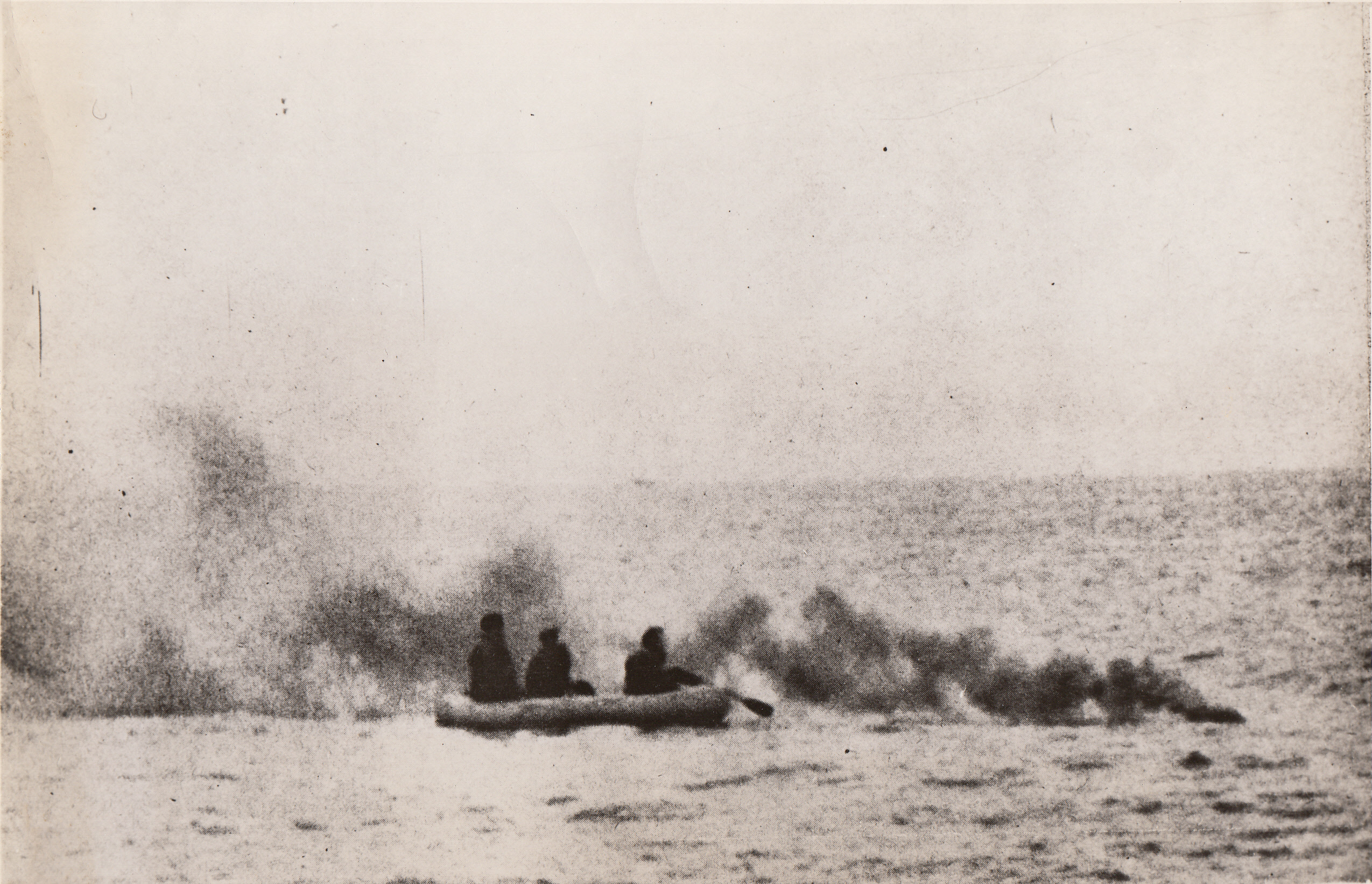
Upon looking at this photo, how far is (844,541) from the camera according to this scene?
7.01 ft

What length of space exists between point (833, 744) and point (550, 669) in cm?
76

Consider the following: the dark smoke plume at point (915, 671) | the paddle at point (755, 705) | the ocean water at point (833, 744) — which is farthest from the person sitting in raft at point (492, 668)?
the paddle at point (755, 705)

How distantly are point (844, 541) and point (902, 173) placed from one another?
98 cm

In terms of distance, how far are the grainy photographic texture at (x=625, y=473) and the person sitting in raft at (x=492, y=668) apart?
0.01 m

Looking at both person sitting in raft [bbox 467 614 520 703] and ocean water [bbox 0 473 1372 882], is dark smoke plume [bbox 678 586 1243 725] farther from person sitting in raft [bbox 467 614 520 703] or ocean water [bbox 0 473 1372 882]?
person sitting in raft [bbox 467 614 520 703]

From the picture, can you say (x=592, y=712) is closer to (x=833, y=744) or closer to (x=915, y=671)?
(x=833, y=744)

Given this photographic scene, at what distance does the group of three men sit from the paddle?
110 mm

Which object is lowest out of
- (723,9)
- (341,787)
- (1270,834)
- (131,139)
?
(1270,834)

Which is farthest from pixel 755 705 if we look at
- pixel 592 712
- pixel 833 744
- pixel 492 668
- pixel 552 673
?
pixel 492 668

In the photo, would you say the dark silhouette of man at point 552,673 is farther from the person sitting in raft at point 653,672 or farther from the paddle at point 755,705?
the paddle at point 755,705

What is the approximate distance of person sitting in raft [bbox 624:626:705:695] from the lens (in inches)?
83.2

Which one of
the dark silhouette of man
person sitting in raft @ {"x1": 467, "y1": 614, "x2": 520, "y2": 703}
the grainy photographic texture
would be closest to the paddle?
the grainy photographic texture

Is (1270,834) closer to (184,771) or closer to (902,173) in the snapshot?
(902,173)

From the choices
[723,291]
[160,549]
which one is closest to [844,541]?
[723,291]
